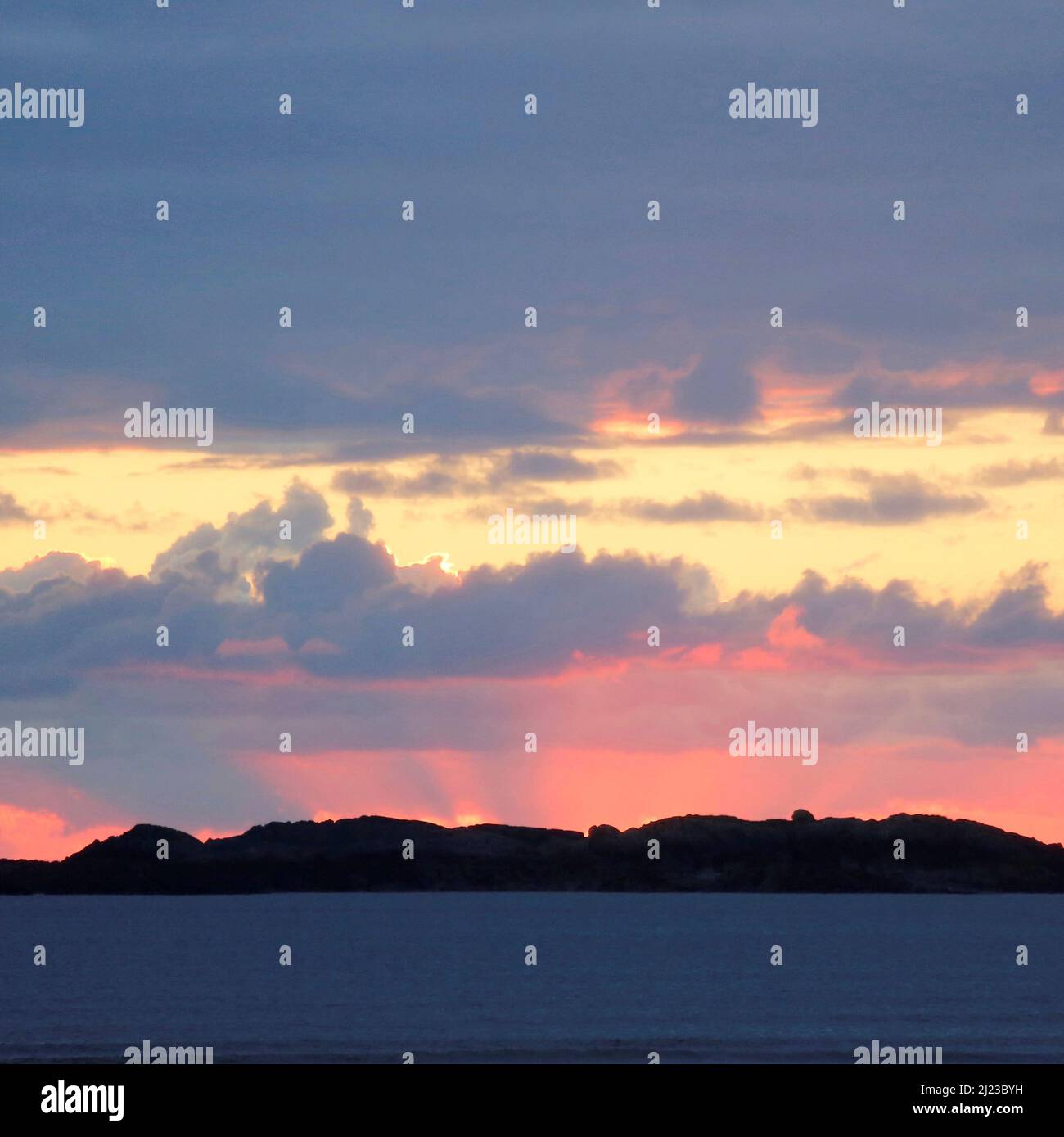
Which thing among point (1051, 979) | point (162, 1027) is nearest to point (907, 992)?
point (1051, 979)

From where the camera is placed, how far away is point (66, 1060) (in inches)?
2281

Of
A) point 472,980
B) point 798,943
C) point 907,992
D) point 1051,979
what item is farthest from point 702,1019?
point 798,943

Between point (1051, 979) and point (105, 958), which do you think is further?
point (105, 958)

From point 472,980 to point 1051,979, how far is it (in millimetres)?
45576

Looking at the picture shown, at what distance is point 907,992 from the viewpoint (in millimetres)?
105562
